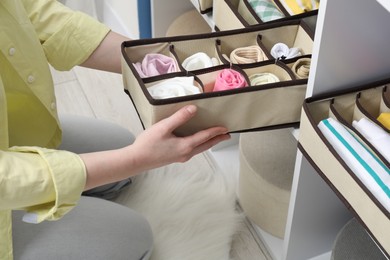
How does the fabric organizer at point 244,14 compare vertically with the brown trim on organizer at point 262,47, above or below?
above

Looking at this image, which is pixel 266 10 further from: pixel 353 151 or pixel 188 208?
pixel 188 208

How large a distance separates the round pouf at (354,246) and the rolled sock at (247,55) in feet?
1.17

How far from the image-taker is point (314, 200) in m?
1.02

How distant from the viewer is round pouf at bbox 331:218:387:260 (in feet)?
3.36

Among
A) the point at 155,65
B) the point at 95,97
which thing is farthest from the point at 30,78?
the point at 95,97

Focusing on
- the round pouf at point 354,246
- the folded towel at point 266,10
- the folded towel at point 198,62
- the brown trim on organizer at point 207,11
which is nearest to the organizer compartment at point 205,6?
the brown trim on organizer at point 207,11

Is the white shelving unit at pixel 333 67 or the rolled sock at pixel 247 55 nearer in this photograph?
the white shelving unit at pixel 333 67

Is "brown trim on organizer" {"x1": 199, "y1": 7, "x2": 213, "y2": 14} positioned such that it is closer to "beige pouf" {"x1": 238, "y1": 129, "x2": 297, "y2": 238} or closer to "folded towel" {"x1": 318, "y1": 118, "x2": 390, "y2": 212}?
"beige pouf" {"x1": 238, "y1": 129, "x2": 297, "y2": 238}

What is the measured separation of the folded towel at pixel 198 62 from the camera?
36.0 inches

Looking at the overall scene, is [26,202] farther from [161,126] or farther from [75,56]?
[75,56]

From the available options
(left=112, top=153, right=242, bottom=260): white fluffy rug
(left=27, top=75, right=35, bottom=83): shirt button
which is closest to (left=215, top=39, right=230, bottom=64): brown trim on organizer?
(left=27, top=75, right=35, bottom=83): shirt button

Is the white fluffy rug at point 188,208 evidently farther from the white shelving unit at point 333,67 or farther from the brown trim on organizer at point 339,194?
the brown trim on organizer at point 339,194

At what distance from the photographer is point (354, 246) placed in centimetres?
103

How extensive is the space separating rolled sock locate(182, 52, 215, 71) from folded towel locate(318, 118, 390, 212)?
0.21 meters
